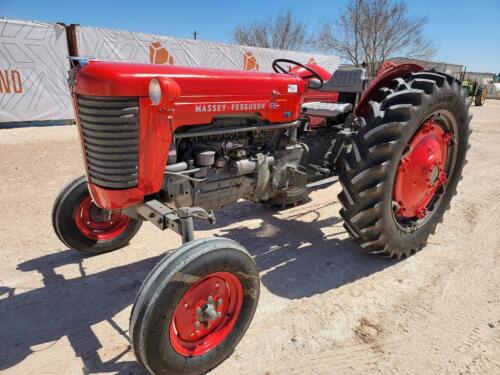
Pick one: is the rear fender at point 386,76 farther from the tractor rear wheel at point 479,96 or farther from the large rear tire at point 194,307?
the tractor rear wheel at point 479,96

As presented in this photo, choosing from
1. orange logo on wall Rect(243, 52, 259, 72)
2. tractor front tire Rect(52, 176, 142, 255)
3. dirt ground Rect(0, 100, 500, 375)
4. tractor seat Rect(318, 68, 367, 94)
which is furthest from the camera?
orange logo on wall Rect(243, 52, 259, 72)

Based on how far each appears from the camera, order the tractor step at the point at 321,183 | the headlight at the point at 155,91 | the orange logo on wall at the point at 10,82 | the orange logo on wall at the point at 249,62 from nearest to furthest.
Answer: the headlight at the point at 155,91 → the tractor step at the point at 321,183 → the orange logo on wall at the point at 10,82 → the orange logo on wall at the point at 249,62

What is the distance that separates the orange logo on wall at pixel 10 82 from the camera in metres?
8.34

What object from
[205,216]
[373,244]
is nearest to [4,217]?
[205,216]

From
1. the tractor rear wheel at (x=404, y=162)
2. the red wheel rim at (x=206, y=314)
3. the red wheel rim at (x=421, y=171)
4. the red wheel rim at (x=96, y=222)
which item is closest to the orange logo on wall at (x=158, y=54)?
the red wheel rim at (x=96, y=222)

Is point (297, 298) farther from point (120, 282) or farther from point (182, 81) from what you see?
point (182, 81)

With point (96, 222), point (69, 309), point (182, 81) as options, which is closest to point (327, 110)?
point (182, 81)

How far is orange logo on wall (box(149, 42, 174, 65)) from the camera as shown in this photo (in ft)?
33.5

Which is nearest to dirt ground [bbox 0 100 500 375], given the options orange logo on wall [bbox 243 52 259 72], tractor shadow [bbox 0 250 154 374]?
tractor shadow [bbox 0 250 154 374]

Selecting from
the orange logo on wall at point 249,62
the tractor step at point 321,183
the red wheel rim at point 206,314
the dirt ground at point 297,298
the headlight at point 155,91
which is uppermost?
the orange logo on wall at point 249,62

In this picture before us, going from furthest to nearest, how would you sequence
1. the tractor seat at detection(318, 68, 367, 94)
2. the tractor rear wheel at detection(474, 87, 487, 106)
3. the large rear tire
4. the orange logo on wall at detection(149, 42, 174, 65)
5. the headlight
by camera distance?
the tractor rear wheel at detection(474, 87, 487, 106)
the orange logo on wall at detection(149, 42, 174, 65)
the tractor seat at detection(318, 68, 367, 94)
the headlight
the large rear tire

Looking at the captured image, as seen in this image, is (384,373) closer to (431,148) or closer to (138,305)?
(138,305)

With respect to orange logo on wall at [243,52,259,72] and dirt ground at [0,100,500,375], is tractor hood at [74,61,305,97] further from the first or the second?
orange logo on wall at [243,52,259,72]

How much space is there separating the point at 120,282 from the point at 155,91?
158 centimetres
